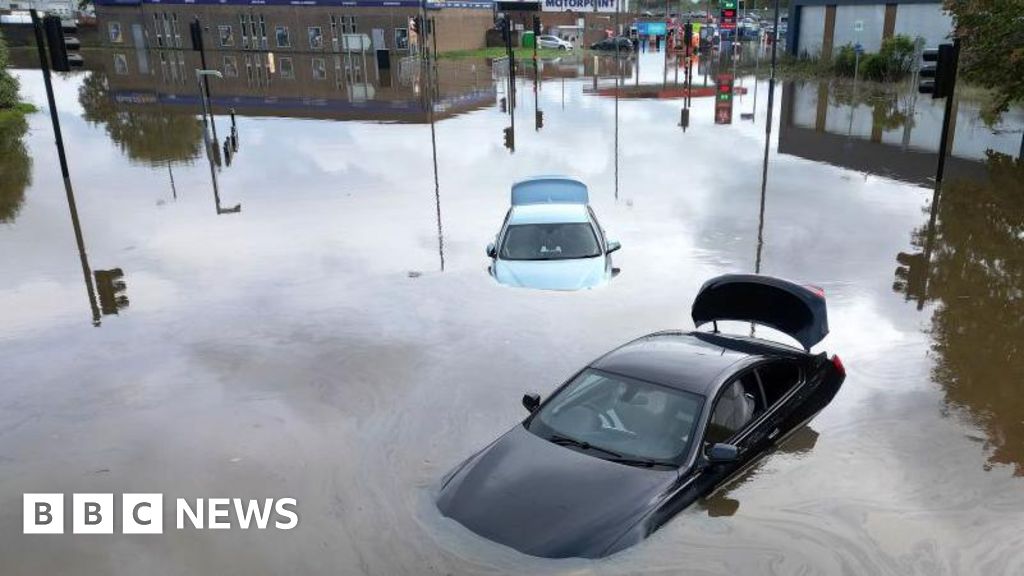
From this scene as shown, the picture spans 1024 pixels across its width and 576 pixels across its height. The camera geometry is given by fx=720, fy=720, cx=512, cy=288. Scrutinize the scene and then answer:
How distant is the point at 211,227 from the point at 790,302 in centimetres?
1244

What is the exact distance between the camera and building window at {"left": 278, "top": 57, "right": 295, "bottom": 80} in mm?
47344

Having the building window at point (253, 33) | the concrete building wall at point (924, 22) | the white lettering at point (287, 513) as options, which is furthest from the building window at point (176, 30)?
the white lettering at point (287, 513)

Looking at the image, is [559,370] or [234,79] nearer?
[559,370]

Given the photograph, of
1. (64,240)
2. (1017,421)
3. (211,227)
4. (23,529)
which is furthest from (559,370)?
(64,240)

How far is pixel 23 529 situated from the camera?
6488 millimetres

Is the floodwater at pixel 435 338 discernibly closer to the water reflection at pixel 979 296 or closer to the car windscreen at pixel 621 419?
the water reflection at pixel 979 296

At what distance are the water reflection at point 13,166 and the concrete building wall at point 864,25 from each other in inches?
1691

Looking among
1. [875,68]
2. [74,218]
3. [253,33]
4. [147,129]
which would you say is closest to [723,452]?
[74,218]

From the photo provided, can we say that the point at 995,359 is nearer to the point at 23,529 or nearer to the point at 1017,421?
the point at 1017,421

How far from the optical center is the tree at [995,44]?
19062mm

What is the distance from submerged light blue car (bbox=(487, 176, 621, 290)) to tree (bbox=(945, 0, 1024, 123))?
1376cm

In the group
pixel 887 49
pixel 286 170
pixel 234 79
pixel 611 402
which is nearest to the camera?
Answer: pixel 611 402

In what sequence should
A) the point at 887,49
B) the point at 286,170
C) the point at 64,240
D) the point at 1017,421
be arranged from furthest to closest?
the point at 887,49 → the point at 286,170 → the point at 64,240 → the point at 1017,421

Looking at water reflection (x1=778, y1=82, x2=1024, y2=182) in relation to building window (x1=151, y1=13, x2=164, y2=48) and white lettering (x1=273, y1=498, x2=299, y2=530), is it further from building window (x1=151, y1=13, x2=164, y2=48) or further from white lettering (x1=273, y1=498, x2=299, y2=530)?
building window (x1=151, y1=13, x2=164, y2=48)
